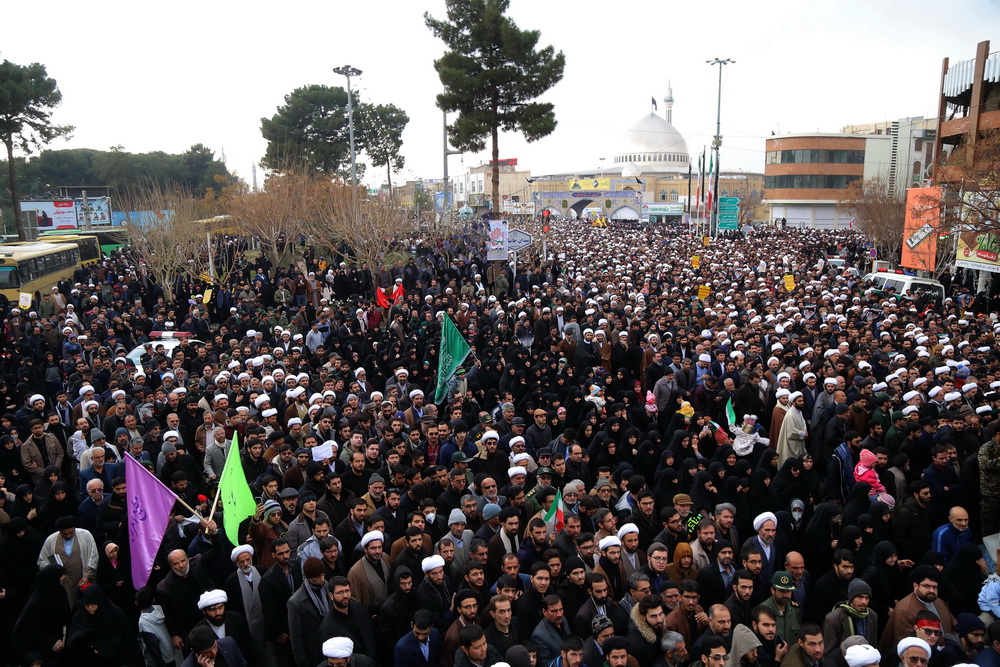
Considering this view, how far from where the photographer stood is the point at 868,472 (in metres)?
6.45

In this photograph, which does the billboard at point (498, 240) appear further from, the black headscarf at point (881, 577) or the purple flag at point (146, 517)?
the black headscarf at point (881, 577)

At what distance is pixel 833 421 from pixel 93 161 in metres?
62.9

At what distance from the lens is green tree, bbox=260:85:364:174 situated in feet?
149

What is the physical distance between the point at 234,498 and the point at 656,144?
115 metres

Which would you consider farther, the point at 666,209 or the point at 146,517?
the point at 666,209

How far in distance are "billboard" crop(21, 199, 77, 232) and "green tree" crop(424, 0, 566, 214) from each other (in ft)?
Answer: 96.0

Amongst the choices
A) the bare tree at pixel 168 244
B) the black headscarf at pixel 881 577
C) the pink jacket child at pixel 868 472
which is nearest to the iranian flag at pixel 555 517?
the black headscarf at pixel 881 577

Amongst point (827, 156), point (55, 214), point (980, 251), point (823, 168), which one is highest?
point (827, 156)

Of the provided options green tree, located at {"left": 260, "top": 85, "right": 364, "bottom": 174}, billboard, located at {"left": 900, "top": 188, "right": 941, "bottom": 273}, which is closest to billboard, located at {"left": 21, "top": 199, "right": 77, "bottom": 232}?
green tree, located at {"left": 260, "top": 85, "right": 364, "bottom": 174}

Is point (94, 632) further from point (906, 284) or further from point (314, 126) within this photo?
point (314, 126)

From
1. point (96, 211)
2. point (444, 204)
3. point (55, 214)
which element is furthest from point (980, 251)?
point (55, 214)

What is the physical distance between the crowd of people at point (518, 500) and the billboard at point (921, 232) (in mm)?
9234

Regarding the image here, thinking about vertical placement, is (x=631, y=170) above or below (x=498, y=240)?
above

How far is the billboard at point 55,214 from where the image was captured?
45062mm
